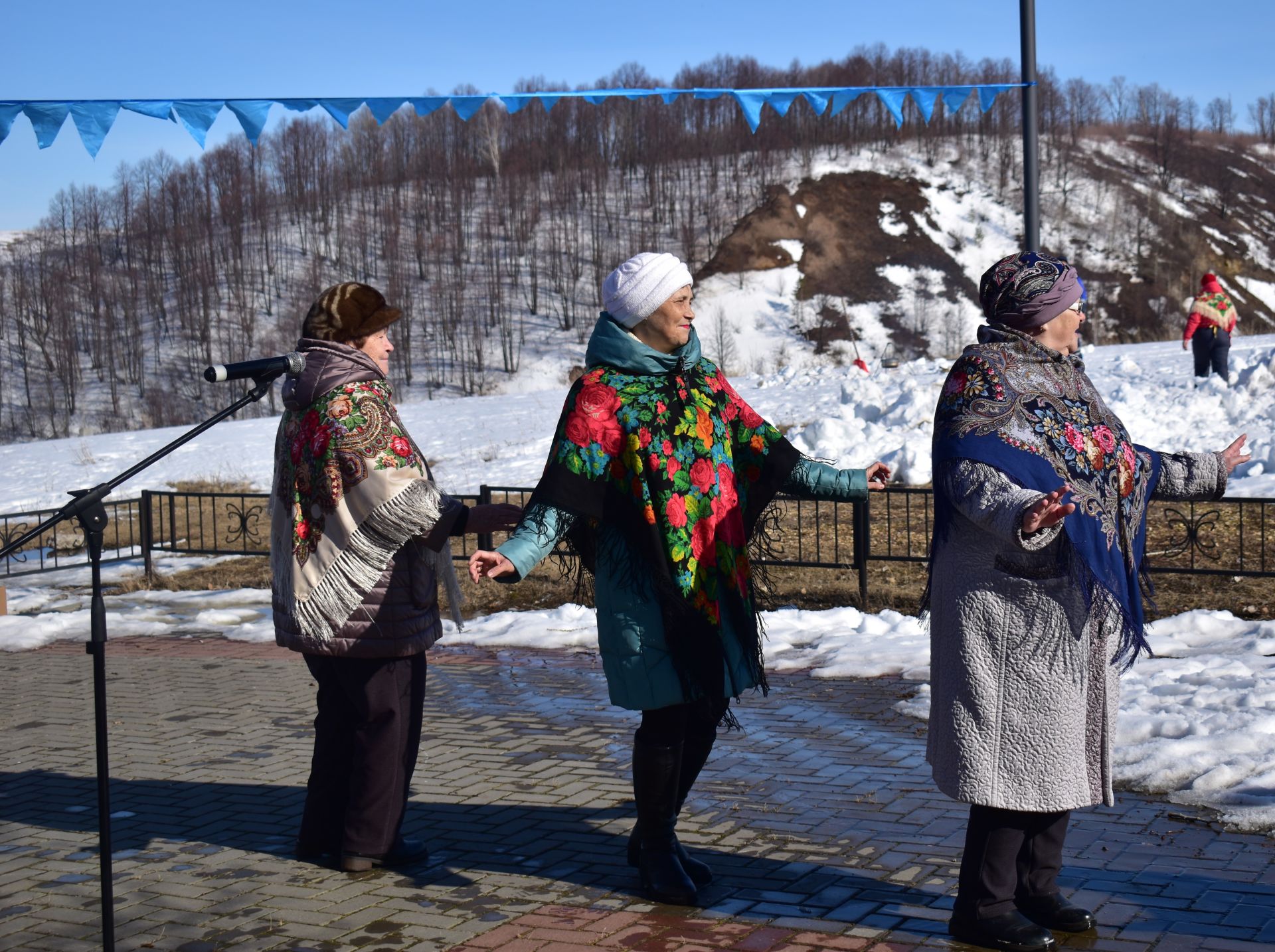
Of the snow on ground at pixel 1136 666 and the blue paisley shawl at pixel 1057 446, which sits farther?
the snow on ground at pixel 1136 666

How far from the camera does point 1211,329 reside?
17125mm

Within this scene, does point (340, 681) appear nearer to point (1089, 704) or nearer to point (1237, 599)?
point (1089, 704)

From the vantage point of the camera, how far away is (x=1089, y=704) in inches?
140

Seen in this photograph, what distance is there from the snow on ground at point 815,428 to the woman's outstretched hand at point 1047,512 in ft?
32.0

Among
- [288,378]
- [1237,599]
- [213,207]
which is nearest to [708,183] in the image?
[213,207]

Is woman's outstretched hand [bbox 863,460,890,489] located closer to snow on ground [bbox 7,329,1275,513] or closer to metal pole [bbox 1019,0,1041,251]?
metal pole [bbox 1019,0,1041,251]

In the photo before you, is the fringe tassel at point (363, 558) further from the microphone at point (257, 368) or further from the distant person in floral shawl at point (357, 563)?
the microphone at point (257, 368)

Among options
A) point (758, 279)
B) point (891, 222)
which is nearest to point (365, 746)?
point (758, 279)

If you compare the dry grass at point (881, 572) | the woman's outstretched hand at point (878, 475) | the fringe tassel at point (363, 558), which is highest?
the woman's outstretched hand at point (878, 475)

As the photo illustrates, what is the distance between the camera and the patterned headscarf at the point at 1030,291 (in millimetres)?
3498

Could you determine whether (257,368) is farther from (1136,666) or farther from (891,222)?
(891,222)

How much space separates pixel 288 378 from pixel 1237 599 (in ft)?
22.8

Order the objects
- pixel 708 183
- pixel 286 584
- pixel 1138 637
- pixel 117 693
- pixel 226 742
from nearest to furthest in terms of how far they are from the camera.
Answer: pixel 1138 637
pixel 286 584
pixel 226 742
pixel 117 693
pixel 708 183

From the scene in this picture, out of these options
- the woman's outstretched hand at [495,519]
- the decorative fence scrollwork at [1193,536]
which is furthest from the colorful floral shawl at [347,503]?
the decorative fence scrollwork at [1193,536]
